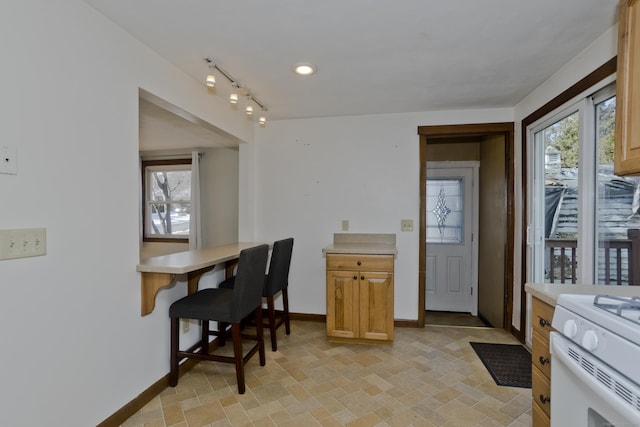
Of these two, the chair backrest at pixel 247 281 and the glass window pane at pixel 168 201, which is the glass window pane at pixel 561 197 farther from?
the glass window pane at pixel 168 201

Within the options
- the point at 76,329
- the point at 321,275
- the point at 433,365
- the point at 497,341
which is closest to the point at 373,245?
Answer: the point at 321,275

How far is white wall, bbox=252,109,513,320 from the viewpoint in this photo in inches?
127

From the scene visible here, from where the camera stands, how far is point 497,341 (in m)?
2.87

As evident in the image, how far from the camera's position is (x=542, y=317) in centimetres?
141

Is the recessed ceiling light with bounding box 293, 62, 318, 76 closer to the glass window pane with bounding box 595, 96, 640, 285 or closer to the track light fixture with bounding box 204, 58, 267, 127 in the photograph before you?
the track light fixture with bounding box 204, 58, 267, 127

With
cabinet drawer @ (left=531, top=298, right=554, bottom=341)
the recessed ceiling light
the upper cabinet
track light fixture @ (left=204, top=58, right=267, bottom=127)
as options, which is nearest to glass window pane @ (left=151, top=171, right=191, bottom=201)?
track light fixture @ (left=204, top=58, right=267, bottom=127)

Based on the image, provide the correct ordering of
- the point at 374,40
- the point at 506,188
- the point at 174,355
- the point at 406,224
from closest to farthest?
1. the point at 374,40
2. the point at 174,355
3. the point at 506,188
4. the point at 406,224

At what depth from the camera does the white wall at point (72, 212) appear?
1255 mm

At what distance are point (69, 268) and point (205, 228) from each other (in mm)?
3013

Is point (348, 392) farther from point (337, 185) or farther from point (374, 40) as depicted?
point (374, 40)

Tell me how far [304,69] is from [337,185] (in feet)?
4.58

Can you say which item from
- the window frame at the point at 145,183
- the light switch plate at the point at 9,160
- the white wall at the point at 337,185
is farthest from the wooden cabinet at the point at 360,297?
the window frame at the point at 145,183

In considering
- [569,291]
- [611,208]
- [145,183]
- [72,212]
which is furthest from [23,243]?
[145,183]

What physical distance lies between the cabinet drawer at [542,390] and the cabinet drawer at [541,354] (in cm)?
3
